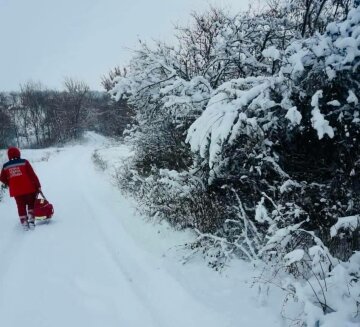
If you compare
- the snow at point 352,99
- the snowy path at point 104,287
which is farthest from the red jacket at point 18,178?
the snow at point 352,99

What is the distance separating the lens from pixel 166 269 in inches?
186

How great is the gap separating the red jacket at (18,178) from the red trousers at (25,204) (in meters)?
0.14

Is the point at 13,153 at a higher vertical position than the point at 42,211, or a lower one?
higher

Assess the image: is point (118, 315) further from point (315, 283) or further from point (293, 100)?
point (293, 100)

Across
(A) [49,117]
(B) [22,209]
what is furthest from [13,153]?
(A) [49,117]

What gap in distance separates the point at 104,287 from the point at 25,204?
4.13 meters

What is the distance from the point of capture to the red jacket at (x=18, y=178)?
7.55 metres

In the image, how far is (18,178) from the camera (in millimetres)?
7594

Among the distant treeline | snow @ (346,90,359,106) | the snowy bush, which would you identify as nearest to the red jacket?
the snowy bush

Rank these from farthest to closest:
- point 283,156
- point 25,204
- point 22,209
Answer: point 25,204, point 22,209, point 283,156

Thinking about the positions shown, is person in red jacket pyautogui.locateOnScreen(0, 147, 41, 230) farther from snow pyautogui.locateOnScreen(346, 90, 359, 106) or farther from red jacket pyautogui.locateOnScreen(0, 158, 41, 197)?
snow pyautogui.locateOnScreen(346, 90, 359, 106)

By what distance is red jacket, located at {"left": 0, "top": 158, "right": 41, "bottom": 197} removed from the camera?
7.55 m

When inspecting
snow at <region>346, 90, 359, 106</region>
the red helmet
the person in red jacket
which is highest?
snow at <region>346, 90, 359, 106</region>

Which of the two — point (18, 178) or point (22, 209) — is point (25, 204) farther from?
point (18, 178)
